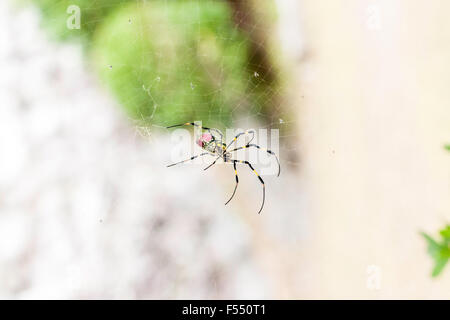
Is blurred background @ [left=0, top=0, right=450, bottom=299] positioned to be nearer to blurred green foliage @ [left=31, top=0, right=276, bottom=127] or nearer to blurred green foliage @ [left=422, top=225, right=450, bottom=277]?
blurred green foliage @ [left=31, top=0, right=276, bottom=127]

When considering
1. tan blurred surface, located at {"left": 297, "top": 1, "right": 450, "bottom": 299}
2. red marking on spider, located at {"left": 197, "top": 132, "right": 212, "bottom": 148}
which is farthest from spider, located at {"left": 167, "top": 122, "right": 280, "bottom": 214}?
tan blurred surface, located at {"left": 297, "top": 1, "right": 450, "bottom": 299}

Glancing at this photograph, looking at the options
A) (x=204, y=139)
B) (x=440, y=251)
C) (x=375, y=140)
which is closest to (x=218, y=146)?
(x=204, y=139)

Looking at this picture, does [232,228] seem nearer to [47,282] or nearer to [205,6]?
[47,282]

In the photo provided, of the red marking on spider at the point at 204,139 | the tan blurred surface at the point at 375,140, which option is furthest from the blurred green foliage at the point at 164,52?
the tan blurred surface at the point at 375,140

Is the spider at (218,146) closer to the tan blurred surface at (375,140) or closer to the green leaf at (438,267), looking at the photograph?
the tan blurred surface at (375,140)

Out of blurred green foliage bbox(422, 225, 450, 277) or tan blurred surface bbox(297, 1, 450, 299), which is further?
tan blurred surface bbox(297, 1, 450, 299)

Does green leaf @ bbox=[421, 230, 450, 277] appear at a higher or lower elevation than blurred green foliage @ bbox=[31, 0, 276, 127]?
lower

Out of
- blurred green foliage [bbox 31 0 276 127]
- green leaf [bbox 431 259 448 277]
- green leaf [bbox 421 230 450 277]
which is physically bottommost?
green leaf [bbox 431 259 448 277]
